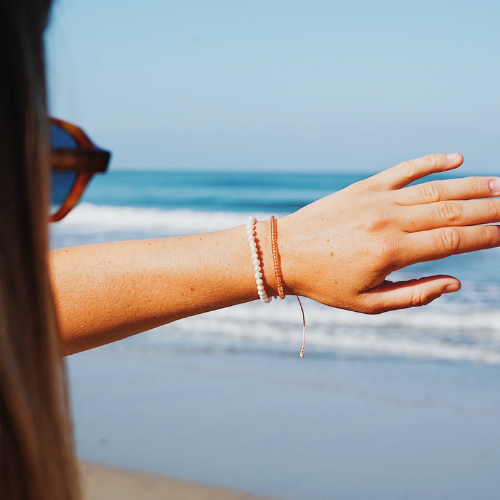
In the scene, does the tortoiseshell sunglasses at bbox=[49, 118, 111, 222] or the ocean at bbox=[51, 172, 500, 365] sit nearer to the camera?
the tortoiseshell sunglasses at bbox=[49, 118, 111, 222]

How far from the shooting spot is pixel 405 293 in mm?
1229

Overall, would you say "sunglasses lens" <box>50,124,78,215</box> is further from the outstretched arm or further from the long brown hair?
the long brown hair

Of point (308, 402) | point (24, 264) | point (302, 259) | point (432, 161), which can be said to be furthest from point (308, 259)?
point (308, 402)

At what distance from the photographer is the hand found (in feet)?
3.76

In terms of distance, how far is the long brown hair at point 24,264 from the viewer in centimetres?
47

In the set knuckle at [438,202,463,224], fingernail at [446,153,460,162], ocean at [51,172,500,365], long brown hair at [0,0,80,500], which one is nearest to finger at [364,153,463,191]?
fingernail at [446,153,460,162]

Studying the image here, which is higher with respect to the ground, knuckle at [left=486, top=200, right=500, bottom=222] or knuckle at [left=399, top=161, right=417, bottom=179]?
knuckle at [left=399, top=161, right=417, bottom=179]

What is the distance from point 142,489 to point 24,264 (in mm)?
2889

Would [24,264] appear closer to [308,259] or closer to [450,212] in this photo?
[308,259]

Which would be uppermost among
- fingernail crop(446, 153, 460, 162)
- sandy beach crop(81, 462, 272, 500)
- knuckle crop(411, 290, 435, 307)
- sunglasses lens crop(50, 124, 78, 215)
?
sunglasses lens crop(50, 124, 78, 215)

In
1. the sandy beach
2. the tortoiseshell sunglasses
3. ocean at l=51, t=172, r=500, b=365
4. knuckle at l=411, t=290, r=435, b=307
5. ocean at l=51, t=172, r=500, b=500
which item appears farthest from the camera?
ocean at l=51, t=172, r=500, b=365

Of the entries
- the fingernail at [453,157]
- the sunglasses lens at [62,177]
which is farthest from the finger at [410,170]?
the sunglasses lens at [62,177]

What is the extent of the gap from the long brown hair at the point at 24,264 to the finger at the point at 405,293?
81cm

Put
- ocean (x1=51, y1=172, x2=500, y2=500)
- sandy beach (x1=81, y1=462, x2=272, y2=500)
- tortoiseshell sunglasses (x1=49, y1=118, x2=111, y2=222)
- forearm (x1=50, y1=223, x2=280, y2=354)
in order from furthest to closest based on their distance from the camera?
ocean (x1=51, y1=172, x2=500, y2=500) < sandy beach (x1=81, y1=462, x2=272, y2=500) < tortoiseshell sunglasses (x1=49, y1=118, x2=111, y2=222) < forearm (x1=50, y1=223, x2=280, y2=354)
